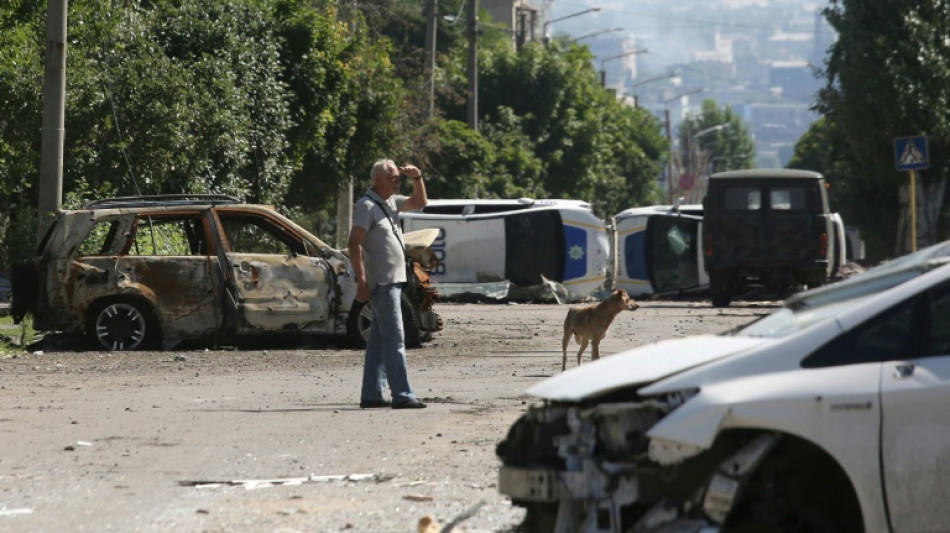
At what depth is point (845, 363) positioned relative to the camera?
19.8 feet

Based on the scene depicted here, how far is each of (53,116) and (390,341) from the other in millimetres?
9712

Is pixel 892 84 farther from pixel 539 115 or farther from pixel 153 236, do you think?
pixel 153 236

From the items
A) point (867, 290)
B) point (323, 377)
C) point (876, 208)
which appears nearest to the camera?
point (867, 290)

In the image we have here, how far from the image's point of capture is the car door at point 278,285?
59.4 ft

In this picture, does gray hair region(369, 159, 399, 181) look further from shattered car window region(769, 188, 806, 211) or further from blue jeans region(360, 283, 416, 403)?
shattered car window region(769, 188, 806, 211)

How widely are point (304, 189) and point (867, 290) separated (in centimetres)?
3342

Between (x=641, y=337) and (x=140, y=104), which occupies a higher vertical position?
(x=140, y=104)

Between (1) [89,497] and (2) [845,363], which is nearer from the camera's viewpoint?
(2) [845,363]

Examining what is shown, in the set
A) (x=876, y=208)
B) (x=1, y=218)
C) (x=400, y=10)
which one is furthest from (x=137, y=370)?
(x=400, y=10)

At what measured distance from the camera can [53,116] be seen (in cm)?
2042

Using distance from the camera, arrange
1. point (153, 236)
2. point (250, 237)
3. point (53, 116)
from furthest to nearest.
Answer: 1. point (250, 237)
2. point (53, 116)
3. point (153, 236)

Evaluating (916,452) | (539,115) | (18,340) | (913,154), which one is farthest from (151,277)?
(539,115)

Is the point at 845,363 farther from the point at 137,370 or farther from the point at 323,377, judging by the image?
the point at 137,370

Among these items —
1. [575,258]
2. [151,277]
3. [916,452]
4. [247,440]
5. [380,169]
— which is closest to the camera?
[916,452]
